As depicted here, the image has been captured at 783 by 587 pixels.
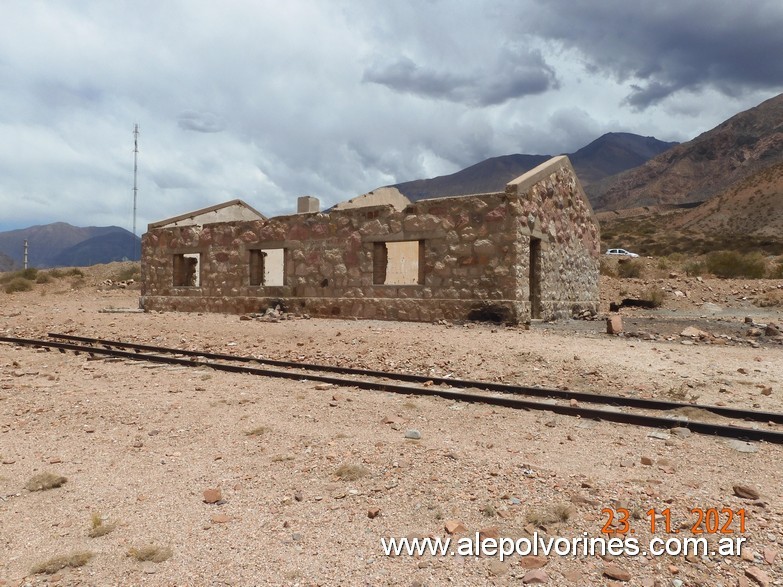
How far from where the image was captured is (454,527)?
127 inches

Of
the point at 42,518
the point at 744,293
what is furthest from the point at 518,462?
the point at 744,293

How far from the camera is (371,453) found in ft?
14.6

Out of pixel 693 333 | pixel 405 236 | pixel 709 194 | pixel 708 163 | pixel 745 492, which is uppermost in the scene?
pixel 708 163

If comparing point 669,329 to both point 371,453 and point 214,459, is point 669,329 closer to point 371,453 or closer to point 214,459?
point 371,453

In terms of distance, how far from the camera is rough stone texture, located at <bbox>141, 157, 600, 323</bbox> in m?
12.4

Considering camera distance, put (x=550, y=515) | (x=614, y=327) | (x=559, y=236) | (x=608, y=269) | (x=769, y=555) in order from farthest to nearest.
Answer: (x=608, y=269)
(x=559, y=236)
(x=614, y=327)
(x=550, y=515)
(x=769, y=555)

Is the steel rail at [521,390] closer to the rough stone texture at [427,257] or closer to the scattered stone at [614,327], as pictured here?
the rough stone texture at [427,257]

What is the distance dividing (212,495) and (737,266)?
29993 millimetres

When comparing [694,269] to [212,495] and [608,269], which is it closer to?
[608,269]

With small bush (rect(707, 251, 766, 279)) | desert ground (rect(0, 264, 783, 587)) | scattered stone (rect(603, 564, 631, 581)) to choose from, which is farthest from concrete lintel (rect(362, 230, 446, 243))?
small bush (rect(707, 251, 766, 279))

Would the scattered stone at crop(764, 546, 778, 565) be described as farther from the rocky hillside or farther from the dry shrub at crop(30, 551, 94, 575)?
the rocky hillside

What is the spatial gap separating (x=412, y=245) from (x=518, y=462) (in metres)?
13.4

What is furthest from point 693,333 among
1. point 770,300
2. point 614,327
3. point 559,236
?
point 770,300

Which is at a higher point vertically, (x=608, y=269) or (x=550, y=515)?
(x=608, y=269)
